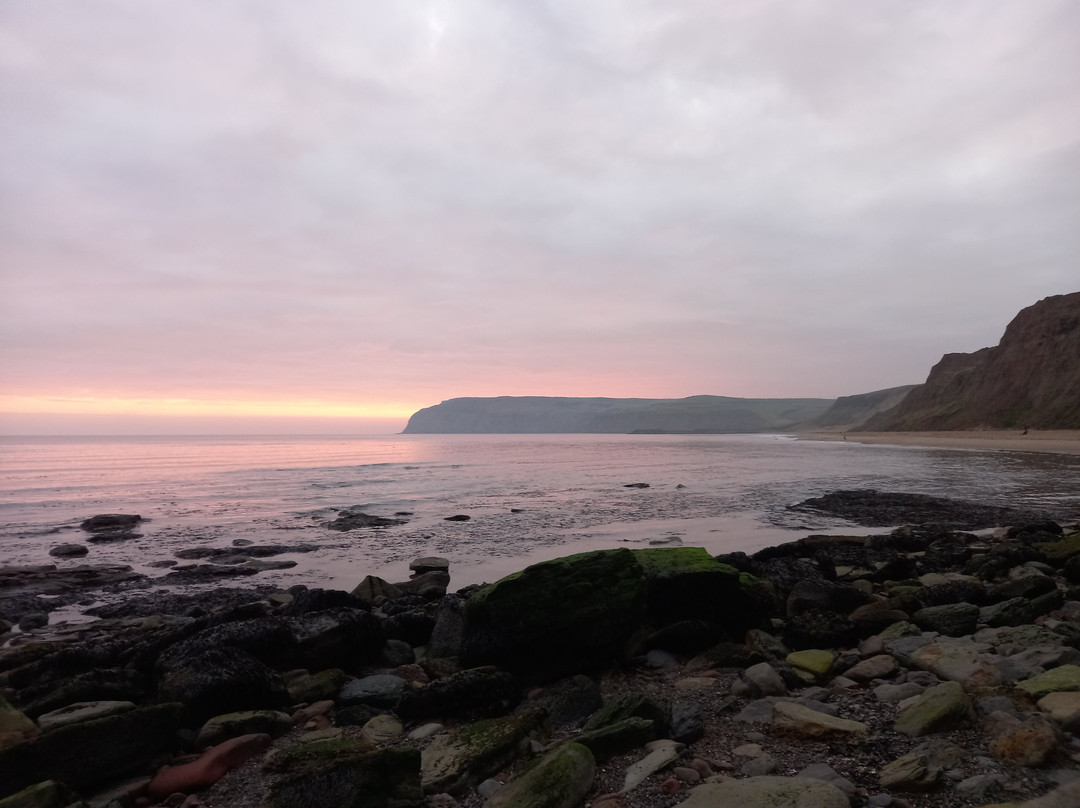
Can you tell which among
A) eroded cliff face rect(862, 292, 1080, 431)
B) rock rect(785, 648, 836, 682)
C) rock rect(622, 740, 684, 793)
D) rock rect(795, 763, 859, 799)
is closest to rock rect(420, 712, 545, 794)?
rock rect(622, 740, 684, 793)

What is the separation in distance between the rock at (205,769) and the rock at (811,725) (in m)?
4.18

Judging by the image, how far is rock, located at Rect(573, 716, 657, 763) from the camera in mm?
4297

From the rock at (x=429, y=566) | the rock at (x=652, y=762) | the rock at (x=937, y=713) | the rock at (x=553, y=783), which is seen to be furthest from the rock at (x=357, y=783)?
the rock at (x=429, y=566)

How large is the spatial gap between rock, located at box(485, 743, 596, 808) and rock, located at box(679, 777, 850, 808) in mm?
674

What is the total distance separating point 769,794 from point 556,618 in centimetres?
334

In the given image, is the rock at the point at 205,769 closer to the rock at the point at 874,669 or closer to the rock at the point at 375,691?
the rock at the point at 375,691

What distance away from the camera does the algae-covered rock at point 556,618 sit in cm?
652

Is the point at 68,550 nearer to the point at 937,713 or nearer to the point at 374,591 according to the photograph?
the point at 374,591

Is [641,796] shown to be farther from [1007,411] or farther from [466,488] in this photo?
[1007,411]

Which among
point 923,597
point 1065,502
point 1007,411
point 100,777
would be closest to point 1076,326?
point 1007,411

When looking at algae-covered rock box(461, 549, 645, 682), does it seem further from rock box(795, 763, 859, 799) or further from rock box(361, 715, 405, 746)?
rock box(795, 763, 859, 799)

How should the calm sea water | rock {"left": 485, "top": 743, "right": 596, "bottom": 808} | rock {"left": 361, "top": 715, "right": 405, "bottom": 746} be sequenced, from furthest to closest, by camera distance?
the calm sea water, rock {"left": 361, "top": 715, "right": 405, "bottom": 746}, rock {"left": 485, "top": 743, "right": 596, "bottom": 808}

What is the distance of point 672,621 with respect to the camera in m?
7.49

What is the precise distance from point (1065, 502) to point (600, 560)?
66.4 ft
